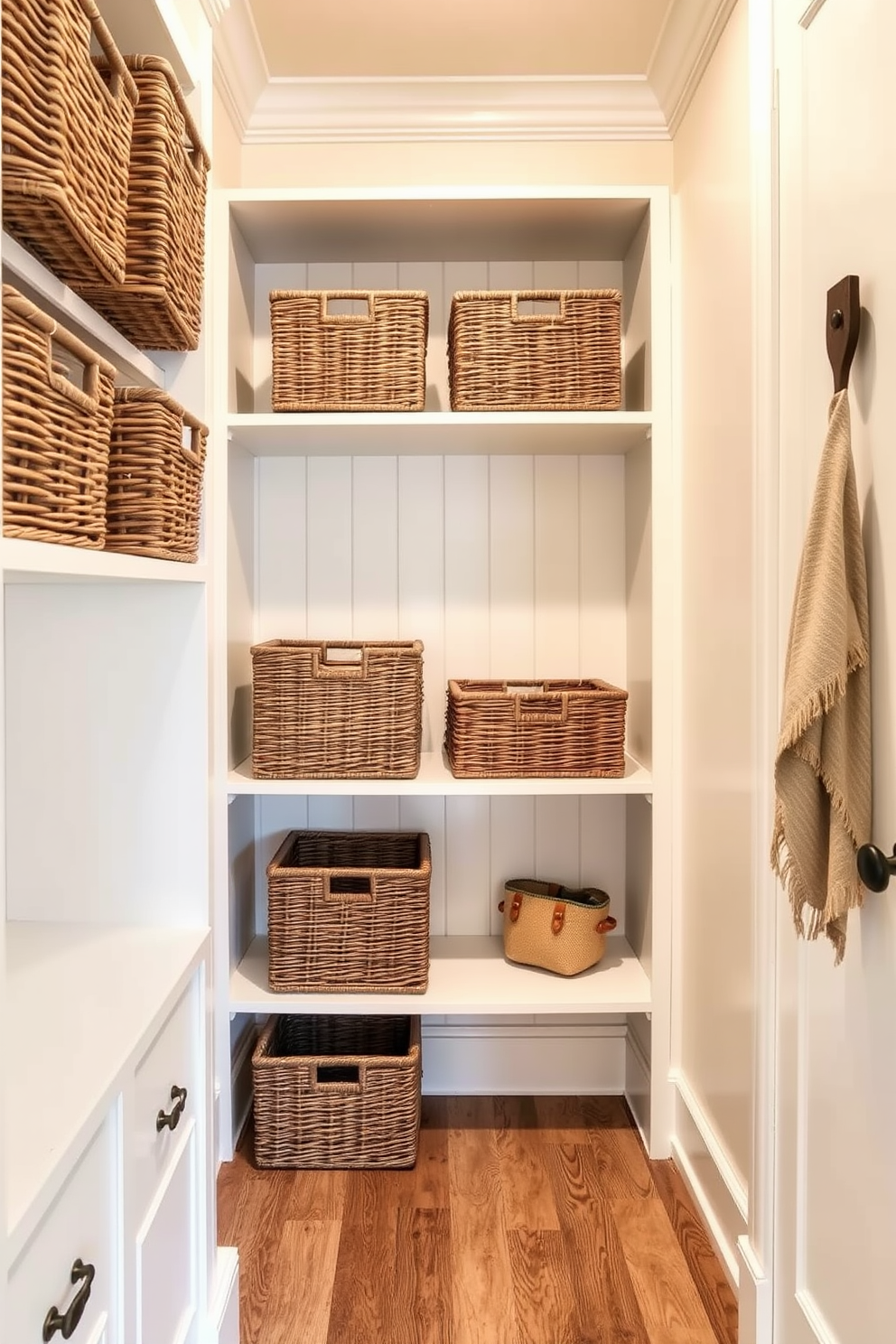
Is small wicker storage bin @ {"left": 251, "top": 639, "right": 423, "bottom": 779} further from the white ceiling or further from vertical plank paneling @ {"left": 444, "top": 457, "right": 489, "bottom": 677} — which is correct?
the white ceiling

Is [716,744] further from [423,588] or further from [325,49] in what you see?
[325,49]

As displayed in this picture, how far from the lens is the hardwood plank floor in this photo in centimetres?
155

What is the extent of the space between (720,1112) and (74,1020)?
125cm

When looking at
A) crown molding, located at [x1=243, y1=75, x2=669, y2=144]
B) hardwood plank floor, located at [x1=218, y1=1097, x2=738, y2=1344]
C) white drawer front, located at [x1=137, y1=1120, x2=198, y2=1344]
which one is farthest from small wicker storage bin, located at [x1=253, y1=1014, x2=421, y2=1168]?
crown molding, located at [x1=243, y1=75, x2=669, y2=144]

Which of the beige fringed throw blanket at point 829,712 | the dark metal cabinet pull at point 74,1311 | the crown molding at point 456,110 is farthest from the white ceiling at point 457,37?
the dark metal cabinet pull at point 74,1311

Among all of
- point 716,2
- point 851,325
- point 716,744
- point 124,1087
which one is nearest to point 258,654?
point 716,744

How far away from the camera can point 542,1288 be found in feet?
5.35

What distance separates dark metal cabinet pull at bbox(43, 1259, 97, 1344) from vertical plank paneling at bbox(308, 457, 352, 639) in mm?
1601

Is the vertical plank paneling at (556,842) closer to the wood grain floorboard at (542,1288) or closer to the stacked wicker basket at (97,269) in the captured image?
the wood grain floorboard at (542,1288)

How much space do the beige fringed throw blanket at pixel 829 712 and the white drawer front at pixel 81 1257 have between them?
0.85m

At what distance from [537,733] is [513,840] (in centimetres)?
50

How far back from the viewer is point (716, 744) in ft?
5.67

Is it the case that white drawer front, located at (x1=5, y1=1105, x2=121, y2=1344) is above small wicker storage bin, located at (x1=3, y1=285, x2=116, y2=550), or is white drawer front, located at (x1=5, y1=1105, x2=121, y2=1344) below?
below

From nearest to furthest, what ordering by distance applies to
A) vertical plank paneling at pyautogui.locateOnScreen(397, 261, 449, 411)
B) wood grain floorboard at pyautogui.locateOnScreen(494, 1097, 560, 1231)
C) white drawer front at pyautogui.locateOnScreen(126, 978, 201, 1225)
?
white drawer front at pyautogui.locateOnScreen(126, 978, 201, 1225), wood grain floorboard at pyautogui.locateOnScreen(494, 1097, 560, 1231), vertical plank paneling at pyautogui.locateOnScreen(397, 261, 449, 411)
